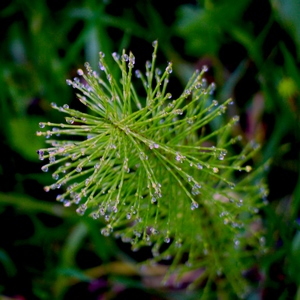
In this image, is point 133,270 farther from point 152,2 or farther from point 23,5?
point 23,5

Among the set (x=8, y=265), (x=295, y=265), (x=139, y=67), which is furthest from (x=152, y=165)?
(x=8, y=265)

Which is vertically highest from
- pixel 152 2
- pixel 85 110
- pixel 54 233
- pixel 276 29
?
pixel 152 2

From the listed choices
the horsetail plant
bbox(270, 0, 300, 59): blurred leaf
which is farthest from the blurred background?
the horsetail plant

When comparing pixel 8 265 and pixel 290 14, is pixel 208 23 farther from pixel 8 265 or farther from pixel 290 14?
pixel 8 265

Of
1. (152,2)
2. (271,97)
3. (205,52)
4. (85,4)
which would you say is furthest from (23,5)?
(271,97)

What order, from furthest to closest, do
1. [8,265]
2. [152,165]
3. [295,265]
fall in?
1. [8,265]
2. [295,265]
3. [152,165]

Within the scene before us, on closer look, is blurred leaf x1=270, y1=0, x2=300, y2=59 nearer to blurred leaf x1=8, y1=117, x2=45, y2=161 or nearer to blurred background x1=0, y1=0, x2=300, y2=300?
blurred background x1=0, y1=0, x2=300, y2=300
